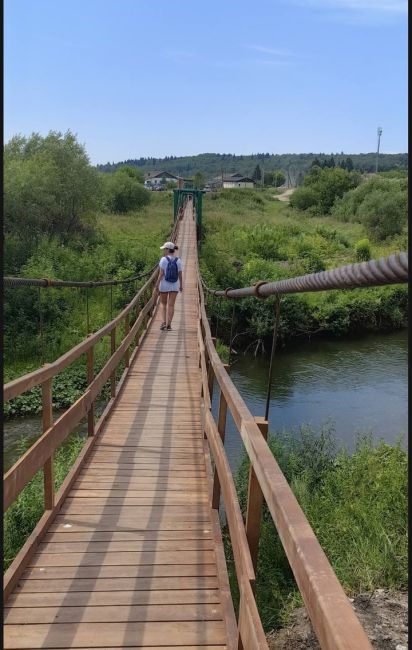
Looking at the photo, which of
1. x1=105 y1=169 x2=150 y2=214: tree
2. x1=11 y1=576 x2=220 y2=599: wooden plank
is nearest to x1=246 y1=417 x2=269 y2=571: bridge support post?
x1=11 y1=576 x2=220 y2=599: wooden plank

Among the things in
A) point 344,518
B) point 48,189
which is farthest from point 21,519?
point 48,189

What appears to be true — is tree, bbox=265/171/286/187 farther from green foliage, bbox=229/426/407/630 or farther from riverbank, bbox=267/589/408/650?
riverbank, bbox=267/589/408/650

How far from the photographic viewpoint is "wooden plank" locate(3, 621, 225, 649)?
2291mm

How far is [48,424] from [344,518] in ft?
12.6

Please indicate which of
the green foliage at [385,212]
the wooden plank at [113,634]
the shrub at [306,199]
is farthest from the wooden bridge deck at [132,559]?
the shrub at [306,199]

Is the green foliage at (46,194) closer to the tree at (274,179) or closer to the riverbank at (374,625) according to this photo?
the riverbank at (374,625)

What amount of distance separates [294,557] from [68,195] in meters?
27.4

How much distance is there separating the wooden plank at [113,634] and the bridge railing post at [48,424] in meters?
0.91

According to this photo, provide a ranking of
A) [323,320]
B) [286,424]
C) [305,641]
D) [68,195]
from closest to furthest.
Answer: [305,641] < [286,424] < [323,320] < [68,195]

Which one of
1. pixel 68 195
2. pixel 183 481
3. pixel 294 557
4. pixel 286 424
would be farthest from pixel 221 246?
pixel 294 557

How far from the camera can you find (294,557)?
1.13 m

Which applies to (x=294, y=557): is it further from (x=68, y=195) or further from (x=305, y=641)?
(x=68, y=195)

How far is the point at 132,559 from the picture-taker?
2.99 metres

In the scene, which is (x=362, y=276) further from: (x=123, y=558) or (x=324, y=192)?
(x=324, y=192)
